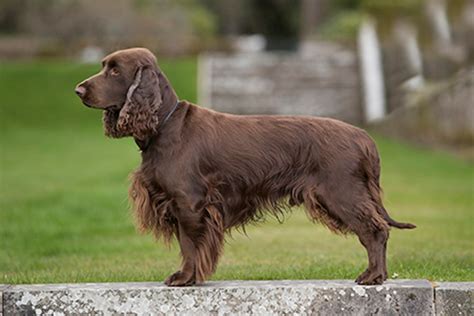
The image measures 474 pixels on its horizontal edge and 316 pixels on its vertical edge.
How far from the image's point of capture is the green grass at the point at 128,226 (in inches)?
320

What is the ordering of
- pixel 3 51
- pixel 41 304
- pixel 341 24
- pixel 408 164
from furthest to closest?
pixel 341 24, pixel 3 51, pixel 408 164, pixel 41 304

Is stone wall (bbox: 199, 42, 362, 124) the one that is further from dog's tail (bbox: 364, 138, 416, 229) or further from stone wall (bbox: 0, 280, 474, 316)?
stone wall (bbox: 0, 280, 474, 316)

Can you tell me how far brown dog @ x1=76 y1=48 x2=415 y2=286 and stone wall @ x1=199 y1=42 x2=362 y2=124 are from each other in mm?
21052

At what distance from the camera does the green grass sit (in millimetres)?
8117

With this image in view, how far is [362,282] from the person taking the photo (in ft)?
20.1

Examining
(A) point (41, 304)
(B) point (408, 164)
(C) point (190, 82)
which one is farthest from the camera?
(C) point (190, 82)

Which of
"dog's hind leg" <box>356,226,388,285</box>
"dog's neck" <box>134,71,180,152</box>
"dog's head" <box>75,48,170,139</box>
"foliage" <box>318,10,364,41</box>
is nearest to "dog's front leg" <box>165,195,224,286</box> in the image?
"dog's neck" <box>134,71,180,152</box>

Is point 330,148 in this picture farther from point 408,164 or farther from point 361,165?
point 408,164

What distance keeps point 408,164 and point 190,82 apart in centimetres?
1119

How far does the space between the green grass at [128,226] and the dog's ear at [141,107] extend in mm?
1433

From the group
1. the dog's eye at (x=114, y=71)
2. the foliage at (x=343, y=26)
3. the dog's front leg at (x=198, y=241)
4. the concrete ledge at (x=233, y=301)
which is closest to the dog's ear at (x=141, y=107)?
the dog's eye at (x=114, y=71)

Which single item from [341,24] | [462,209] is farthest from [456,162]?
[341,24]

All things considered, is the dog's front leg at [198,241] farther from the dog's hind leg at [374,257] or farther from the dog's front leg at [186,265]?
the dog's hind leg at [374,257]

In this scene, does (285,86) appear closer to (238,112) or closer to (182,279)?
(238,112)
